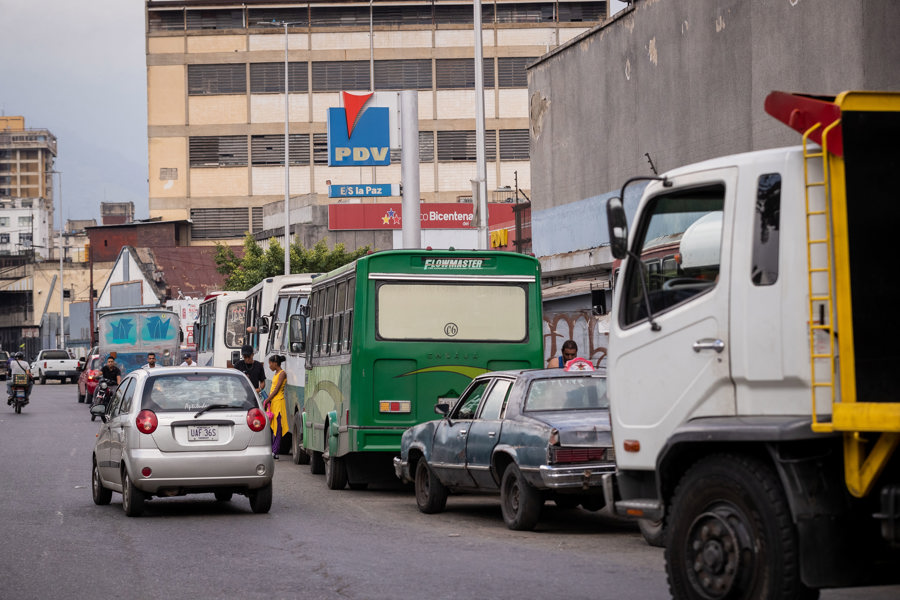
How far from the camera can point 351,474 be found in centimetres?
1788

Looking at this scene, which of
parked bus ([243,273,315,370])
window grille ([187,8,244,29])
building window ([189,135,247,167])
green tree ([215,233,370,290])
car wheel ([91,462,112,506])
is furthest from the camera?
window grille ([187,8,244,29])

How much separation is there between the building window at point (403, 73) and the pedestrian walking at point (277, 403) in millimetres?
63925

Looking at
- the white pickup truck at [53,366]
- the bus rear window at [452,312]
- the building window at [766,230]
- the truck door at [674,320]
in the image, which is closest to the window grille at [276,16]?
the white pickup truck at [53,366]

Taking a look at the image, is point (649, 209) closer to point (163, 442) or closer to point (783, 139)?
point (163, 442)

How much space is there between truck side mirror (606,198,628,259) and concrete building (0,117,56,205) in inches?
7576

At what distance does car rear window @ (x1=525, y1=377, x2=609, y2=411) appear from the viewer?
520 inches

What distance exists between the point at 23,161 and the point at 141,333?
15630 centimetres

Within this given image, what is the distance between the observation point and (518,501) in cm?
1288

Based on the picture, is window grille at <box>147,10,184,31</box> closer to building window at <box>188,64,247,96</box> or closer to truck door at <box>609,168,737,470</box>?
building window at <box>188,64,247,96</box>

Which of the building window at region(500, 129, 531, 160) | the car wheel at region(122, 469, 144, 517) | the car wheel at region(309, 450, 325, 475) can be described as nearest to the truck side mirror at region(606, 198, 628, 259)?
the car wheel at region(122, 469, 144, 517)

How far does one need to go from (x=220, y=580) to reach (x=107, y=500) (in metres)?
6.32

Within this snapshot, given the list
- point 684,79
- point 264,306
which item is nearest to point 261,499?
point 684,79

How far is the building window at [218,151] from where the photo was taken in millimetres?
85625

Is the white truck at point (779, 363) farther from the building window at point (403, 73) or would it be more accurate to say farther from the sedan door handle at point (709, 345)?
the building window at point (403, 73)
